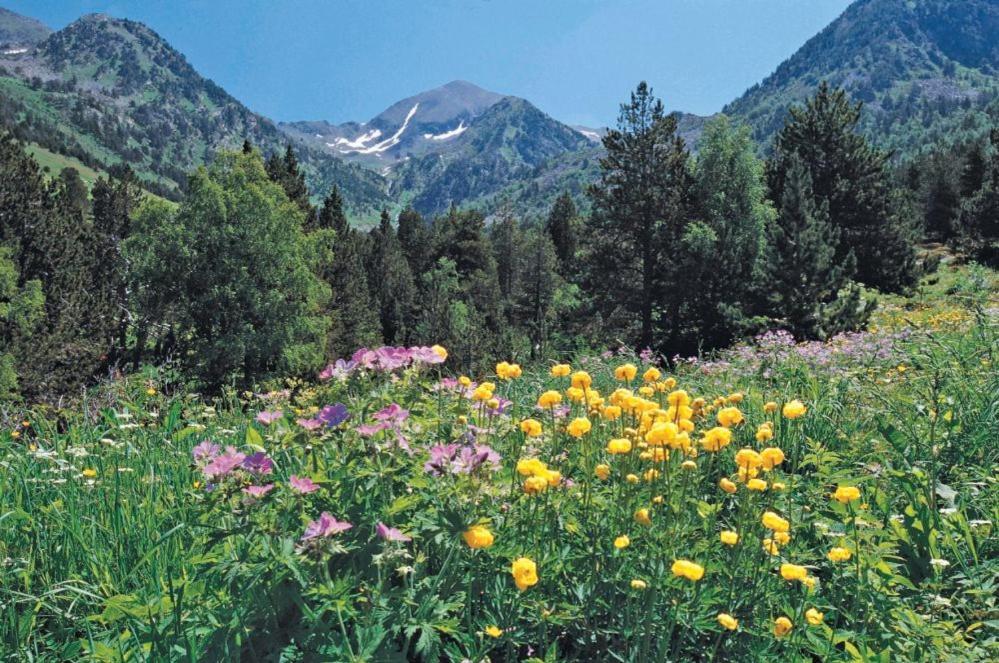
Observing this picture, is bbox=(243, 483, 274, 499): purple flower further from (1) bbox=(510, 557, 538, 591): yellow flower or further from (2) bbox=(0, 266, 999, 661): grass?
(1) bbox=(510, 557, 538, 591): yellow flower

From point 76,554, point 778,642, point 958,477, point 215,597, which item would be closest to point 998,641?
point 778,642

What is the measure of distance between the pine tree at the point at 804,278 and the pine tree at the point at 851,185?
9899mm

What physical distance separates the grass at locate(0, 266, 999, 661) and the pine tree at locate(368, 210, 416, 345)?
41.2 m

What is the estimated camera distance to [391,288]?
4784 cm

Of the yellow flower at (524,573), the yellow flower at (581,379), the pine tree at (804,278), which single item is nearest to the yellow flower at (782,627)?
the yellow flower at (524,573)

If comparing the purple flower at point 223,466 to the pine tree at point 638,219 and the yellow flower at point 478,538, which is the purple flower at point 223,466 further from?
the pine tree at point 638,219

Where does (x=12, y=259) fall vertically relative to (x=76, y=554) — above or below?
above

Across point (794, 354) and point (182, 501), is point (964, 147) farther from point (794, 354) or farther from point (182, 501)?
point (182, 501)

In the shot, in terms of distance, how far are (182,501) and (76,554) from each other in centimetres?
42

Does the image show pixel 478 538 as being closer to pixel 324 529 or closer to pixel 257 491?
pixel 324 529

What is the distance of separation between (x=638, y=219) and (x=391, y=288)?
87.3 feet

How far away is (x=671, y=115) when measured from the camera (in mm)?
26234

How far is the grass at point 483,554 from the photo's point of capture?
1672mm

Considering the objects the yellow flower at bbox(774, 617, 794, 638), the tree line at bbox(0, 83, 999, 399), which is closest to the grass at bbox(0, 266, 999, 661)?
the yellow flower at bbox(774, 617, 794, 638)
